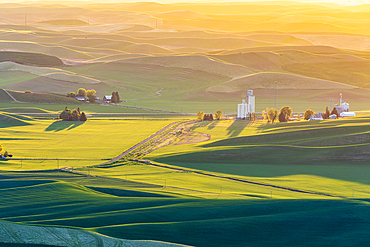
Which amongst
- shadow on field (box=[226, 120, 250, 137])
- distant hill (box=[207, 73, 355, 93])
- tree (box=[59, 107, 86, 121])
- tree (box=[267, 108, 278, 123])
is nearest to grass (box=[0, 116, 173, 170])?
tree (box=[59, 107, 86, 121])

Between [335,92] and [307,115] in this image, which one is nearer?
[307,115]

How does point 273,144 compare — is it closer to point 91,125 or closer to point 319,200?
point 319,200

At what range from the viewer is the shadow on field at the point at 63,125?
8641 centimetres

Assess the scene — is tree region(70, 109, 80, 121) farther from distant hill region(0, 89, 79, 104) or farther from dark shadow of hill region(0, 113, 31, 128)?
distant hill region(0, 89, 79, 104)

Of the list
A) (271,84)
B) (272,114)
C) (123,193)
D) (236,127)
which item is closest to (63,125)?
(236,127)

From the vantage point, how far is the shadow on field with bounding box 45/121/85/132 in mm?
86412

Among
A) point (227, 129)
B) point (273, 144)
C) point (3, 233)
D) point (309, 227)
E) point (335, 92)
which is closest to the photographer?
point (3, 233)

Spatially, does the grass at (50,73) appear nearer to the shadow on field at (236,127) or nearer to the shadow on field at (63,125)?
the shadow on field at (63,125)

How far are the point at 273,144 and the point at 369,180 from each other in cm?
1812

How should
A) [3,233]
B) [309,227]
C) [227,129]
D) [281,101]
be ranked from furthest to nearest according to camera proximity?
[281,101]
[227,129]
[309,227]
[3,233]

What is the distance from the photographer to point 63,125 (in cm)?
9025

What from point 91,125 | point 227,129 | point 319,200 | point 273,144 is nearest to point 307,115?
point 227,129

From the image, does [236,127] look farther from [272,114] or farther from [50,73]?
[50,73]

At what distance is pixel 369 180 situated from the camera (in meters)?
50.2
